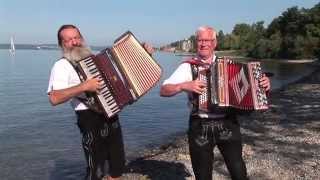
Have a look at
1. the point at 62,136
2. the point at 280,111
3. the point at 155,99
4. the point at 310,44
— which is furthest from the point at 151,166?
the point at 310,44

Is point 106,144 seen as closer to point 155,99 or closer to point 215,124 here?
point 215,124

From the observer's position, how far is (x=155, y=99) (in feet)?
113

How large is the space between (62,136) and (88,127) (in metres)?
13.9

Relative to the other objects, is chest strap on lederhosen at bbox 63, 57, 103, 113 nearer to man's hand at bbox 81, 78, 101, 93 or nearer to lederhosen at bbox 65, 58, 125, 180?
lederhosen at bbox 65, 58, 125, 180

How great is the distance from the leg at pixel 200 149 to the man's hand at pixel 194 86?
45cm

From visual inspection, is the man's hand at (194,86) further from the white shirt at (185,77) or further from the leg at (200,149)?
the leg at (200,149)

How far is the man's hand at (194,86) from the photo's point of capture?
593cm

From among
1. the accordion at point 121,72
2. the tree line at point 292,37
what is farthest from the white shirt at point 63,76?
the tree line at point 292,37

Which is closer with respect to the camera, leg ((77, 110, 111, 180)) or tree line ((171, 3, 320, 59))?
leg ((77, 110, 111, 180))

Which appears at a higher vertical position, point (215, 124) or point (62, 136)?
point (215, 124)

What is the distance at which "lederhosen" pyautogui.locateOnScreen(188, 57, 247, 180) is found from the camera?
20.3 ft

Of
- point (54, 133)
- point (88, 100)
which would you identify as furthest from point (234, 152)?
point (54, 133)

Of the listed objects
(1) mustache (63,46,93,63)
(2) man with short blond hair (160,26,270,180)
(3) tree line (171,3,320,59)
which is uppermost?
(1) mustache (63,46,93,63)

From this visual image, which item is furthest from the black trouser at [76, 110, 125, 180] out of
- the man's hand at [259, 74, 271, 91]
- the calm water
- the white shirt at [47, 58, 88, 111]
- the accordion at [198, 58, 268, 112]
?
the calm water
